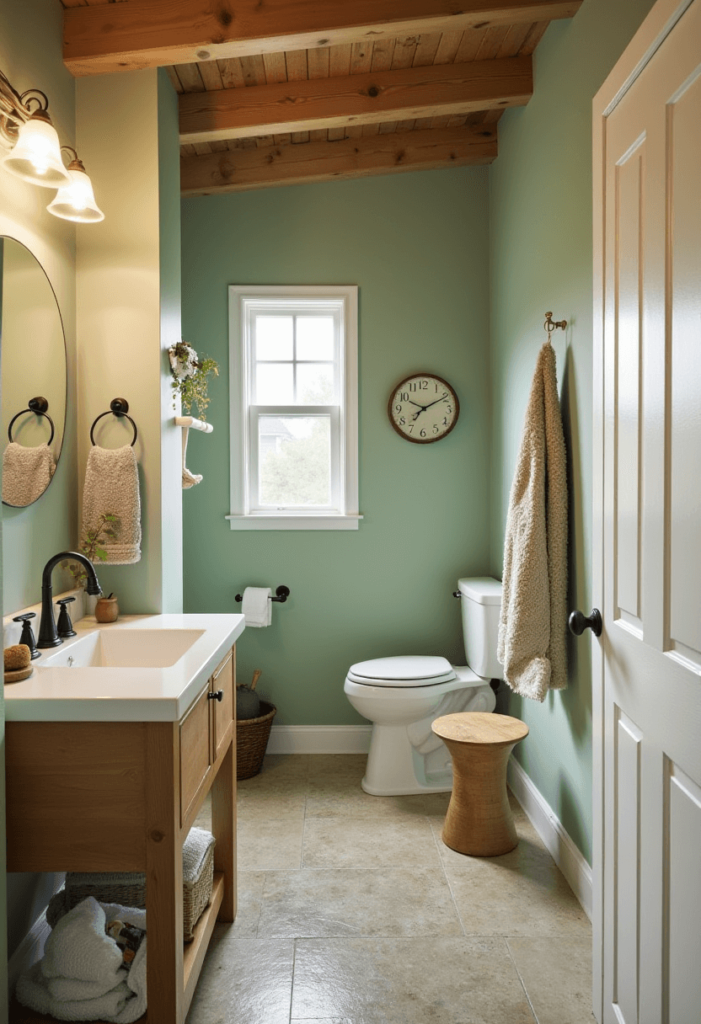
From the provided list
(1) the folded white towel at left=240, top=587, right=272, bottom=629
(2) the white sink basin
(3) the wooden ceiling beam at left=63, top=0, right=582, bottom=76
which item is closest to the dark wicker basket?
(1) the folded white towel at left=240, top=587, right=272, bottom=629

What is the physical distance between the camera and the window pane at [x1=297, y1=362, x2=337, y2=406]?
362 centimetres

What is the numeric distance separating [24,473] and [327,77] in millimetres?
1923

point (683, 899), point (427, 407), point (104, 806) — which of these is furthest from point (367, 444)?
point (683, 899)

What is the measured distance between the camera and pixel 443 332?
11.7 feet

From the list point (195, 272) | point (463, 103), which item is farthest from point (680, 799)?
point (195, 272)

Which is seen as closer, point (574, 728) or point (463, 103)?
point (574, 728)

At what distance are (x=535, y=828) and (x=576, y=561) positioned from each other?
1101mm

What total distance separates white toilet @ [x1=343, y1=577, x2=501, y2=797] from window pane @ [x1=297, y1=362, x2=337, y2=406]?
45.3 inches

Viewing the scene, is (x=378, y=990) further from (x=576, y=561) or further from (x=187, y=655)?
(x=576, y=561)

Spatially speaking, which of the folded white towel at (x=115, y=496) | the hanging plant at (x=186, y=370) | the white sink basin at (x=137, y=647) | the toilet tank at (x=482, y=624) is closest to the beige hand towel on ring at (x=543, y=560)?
the toilet tank at (x=482, y=624)

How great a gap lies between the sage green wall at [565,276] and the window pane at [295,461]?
903mm

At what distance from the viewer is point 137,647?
2.15 metres

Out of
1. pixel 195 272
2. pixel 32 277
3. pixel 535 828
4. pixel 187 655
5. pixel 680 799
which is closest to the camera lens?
pixel 680 799

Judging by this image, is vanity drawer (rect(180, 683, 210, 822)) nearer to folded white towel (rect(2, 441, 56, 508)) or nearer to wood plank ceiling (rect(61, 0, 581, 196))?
folded white towel (rect(2, 441, 56, 508))
